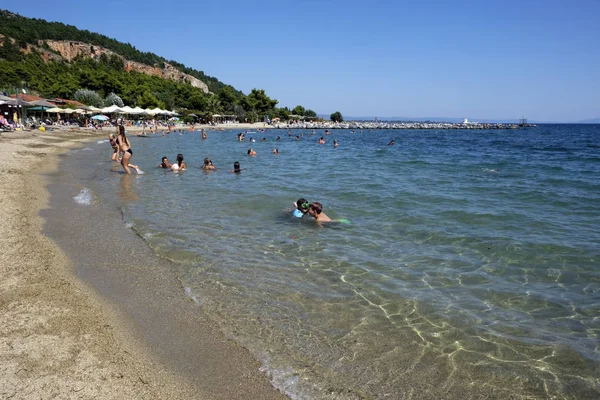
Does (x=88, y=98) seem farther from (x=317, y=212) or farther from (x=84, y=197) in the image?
(x=317, y=212)

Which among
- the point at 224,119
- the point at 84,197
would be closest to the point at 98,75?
the point at 224,119

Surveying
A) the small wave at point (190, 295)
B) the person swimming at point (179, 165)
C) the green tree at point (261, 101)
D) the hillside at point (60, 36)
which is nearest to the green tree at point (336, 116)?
the green tree at point (261, 101)

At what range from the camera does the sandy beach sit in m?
3.01

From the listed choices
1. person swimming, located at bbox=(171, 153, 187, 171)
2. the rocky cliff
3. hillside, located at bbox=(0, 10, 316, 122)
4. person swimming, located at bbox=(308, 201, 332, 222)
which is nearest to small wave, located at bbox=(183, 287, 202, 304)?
person swimming, located at bbox=(308, 201, 332, 222)

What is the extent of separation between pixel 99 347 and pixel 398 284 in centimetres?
359

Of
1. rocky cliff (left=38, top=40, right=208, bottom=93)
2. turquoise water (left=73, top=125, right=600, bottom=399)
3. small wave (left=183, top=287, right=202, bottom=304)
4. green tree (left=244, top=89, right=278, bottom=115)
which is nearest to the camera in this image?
turquoise water (left=73, top=125, right=600, bottom=399)

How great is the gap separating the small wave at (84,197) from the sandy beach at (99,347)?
4526 mm

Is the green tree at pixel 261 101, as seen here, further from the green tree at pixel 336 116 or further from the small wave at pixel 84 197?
the small wave at pixel 84 197

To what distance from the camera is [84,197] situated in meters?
10.5

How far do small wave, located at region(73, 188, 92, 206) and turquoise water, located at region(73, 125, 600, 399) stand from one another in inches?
9.5

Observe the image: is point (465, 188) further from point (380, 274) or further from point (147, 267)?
point (147, 267)

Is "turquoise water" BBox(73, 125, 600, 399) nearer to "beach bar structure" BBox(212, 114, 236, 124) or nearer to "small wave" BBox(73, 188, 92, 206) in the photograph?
"small wave" BBox(73, 188, 92, 206)

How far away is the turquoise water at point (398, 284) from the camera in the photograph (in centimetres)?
351

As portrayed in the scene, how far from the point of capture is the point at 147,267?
5.66 meters
